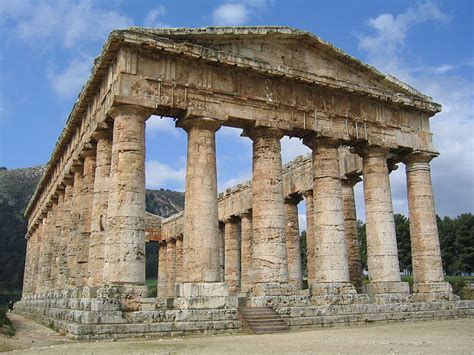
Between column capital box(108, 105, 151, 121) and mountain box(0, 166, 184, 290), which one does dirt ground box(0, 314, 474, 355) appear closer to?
column capital box(108, 105, 151, 121)

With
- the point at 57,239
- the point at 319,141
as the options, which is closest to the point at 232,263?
the point at 57,239

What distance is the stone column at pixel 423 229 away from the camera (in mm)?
21922

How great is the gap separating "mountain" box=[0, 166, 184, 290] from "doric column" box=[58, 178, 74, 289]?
62667 mm

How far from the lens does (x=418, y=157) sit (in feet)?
76.5

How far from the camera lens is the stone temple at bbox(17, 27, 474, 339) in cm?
Answer: 1562

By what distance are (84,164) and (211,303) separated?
412 inches

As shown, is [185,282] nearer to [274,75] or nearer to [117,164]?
[117,164]

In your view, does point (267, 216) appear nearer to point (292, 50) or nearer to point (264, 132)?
point (264, 132)

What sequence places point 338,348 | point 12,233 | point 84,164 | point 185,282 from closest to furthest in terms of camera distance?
point 338,348, point 185,282, point 84,164, point 12,233

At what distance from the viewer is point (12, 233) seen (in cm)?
9269

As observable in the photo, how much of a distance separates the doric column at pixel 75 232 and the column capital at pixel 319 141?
10.9 metres

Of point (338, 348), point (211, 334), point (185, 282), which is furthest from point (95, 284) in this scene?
point (338, 348)

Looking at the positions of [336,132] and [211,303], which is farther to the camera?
[336,132]

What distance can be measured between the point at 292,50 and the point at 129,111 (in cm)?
794
